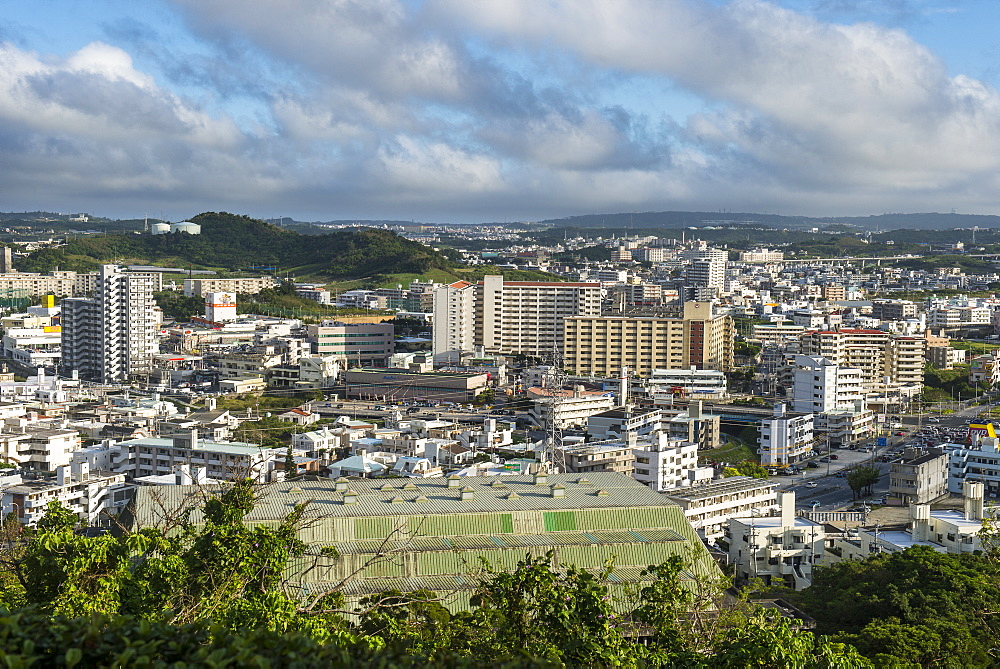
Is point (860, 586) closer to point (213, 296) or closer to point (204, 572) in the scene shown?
point (204, 572)

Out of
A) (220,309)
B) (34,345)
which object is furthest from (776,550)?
(220,309)

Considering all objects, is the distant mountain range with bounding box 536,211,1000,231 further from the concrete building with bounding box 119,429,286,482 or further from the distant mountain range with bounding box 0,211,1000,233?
the concrete building with bounding box 119,429,286,482

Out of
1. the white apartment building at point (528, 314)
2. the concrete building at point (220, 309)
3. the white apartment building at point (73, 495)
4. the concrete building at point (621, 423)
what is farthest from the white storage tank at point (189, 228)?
the white apartment building at point (73, 495)

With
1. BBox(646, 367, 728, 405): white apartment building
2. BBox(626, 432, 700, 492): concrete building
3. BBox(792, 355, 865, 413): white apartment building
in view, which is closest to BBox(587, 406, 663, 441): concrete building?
BBox(626, 432, 700, 492): concrete building

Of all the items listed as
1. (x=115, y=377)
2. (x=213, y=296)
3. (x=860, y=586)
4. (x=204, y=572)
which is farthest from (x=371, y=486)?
(x=213, y=296)

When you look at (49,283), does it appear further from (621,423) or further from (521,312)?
(621,423)

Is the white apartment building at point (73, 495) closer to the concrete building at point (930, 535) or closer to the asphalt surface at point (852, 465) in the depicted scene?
the concrete building at point (930, 535)
